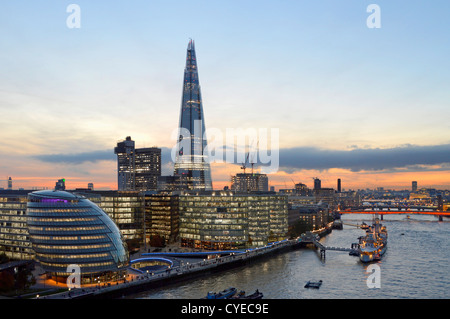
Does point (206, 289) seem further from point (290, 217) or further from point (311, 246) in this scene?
point (290, 217)

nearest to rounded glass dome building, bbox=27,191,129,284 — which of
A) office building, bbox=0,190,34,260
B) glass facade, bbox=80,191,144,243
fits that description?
office building, bbox=0,190,34,260

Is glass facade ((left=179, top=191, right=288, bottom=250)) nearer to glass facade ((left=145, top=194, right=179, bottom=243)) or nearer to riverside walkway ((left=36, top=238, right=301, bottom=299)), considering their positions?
glass facade ((left=145, top=194, right=179, bottom=243))

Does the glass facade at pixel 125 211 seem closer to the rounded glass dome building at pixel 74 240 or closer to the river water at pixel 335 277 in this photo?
the river water at pixel 335 277

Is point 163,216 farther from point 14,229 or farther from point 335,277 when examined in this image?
point 335,277

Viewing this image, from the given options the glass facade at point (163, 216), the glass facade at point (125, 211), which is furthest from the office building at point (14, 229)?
the glass facade at point (163, 216)

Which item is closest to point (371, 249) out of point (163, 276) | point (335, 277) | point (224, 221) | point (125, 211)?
point (335, 277)

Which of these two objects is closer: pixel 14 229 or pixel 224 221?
pixel 14 229
